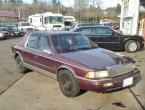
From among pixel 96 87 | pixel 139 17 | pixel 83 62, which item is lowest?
pixel 96 87

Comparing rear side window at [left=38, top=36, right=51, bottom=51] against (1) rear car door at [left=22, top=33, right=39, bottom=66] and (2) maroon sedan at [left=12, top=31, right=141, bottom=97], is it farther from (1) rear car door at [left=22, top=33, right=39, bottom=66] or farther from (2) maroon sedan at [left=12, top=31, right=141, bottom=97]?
(1) rear car door at [left=22, top=33, right=39, bottom=66]

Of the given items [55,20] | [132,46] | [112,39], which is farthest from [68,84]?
[55,20]

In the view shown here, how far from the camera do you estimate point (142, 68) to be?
345 inches

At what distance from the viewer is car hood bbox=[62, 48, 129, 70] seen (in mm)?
5199

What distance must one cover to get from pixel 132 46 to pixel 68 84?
28.4ft

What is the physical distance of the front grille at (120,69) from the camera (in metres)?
5.12

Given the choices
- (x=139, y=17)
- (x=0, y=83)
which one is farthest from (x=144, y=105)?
(x=139, y=17)

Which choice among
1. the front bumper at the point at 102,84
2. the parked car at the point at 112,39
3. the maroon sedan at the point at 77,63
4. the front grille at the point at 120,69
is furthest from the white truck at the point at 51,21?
the front bumper at the point at 102,84

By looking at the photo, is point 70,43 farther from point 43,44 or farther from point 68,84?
point 68,84

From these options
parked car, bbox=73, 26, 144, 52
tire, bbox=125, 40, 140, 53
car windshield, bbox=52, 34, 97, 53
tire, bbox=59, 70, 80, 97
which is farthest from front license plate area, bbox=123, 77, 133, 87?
tire, bbox=125, 40, 140, 53

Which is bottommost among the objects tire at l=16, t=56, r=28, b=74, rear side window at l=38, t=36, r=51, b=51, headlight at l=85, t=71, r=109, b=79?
tire at l=16, t=56, r=28, b=74

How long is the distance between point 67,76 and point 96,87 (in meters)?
0.88

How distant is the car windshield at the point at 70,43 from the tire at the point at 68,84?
711 millimetres

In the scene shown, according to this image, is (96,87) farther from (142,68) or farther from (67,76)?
(142,68)
